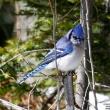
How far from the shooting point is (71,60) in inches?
128

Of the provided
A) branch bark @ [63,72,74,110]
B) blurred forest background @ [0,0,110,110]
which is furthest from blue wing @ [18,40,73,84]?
blurred forest background @ [0,0,110,110]

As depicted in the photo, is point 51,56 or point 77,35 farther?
point 51,56

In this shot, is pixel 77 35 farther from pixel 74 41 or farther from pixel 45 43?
pixel 45 43

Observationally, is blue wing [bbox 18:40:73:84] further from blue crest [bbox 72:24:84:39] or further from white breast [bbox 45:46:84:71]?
blue crest [bbox 72:24:84:39]

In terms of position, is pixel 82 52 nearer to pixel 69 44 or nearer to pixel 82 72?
pixel 69 44

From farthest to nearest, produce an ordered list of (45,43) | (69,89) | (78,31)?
1. (45,43)
2. (69,89)
3. (78,31)

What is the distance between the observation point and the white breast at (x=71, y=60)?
321 cm

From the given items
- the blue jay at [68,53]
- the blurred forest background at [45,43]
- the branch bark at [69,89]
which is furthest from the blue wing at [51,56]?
the blurred forest background at [45,43]

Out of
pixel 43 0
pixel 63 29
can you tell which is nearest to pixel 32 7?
pixel 43 0

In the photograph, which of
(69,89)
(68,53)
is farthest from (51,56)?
(69,89)

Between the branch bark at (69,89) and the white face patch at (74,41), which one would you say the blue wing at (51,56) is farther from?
the branch bark at (69,89)

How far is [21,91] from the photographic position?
4.44 metres

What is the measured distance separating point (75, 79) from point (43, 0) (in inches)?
53.8

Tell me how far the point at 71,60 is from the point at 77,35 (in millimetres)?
215
